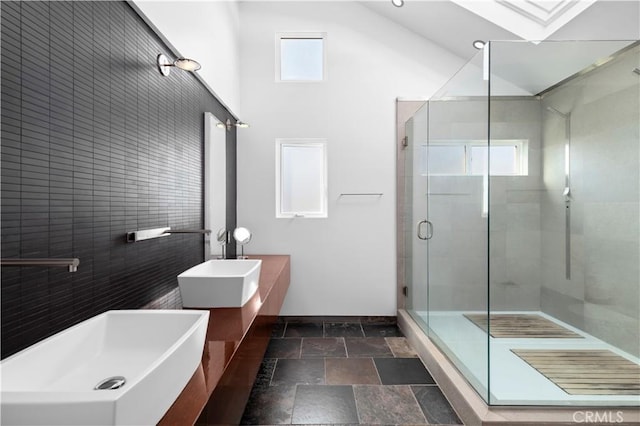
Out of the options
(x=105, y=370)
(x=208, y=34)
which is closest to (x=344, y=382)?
(x=105, y=370)

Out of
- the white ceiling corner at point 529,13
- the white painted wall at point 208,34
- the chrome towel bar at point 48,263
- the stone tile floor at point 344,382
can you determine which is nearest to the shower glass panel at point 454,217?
the stone tile floor at point 344,382

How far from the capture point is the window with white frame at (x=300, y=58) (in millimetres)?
3389

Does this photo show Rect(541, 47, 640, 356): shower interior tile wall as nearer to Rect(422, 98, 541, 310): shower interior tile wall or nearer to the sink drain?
Rect(422, 98, 541, 310): shower interior tile wall

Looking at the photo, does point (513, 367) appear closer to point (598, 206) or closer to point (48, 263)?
point (598, 206)

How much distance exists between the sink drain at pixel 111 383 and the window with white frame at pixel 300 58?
3.08 meters

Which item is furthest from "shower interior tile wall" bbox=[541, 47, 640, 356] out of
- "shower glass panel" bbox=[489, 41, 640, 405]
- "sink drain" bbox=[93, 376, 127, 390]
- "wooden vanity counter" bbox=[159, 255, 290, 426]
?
"sink drain" bbox=[93, 376, 127, 390]

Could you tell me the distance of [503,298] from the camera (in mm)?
1932

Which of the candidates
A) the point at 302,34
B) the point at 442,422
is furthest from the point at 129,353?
the point at 302,34

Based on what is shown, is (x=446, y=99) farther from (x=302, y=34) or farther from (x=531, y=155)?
(x=302, y=34)

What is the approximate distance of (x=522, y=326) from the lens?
2023mm

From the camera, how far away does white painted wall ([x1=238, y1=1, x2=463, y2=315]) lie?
3314 millimetres

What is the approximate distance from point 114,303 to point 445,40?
11.3ft

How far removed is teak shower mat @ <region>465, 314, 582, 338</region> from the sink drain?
1.81m

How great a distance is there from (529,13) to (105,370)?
327 cm
